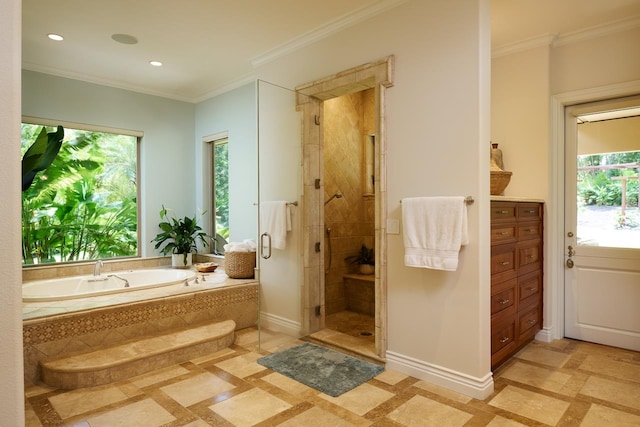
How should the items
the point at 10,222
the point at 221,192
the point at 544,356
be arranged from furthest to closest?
the point at 221,192
the point at 544,356
the point at 10,222

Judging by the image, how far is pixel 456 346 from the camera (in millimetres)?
2539

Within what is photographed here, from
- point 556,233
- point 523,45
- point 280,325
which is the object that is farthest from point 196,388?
point 523,45

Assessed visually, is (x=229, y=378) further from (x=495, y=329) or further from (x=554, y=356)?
(x=554, y=356)

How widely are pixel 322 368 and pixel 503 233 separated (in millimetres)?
1690

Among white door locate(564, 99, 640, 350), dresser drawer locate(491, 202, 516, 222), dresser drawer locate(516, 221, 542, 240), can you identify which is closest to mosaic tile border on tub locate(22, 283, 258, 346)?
dresser drawer locate(491, 202, 516, 222)

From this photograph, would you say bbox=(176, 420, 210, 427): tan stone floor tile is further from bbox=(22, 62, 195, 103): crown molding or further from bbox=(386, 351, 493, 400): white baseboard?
bbox=(22, 62, 195, 103): crown molding

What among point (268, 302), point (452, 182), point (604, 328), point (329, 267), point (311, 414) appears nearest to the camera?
point (311, 414)

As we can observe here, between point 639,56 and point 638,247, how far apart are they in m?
1.57

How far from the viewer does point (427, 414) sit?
2.25 meters

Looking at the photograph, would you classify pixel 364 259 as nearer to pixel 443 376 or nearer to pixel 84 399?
pixel 443 376

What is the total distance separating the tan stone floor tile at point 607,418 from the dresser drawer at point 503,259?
0.96 m

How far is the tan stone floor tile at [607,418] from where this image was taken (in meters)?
2.15

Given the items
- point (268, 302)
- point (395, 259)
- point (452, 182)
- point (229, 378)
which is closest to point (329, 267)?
point (268, 302)

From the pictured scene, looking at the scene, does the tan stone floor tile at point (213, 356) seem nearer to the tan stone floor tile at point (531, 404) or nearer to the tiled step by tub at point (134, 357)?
the tiled step by tub at point (134, 357)
